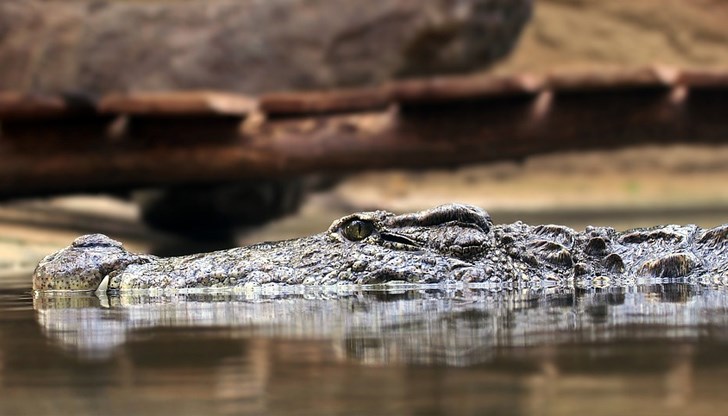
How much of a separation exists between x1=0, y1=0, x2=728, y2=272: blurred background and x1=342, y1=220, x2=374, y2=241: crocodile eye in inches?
120

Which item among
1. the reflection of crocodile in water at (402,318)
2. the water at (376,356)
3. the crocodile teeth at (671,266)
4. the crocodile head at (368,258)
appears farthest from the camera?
the crocodile teeth at (671,266)

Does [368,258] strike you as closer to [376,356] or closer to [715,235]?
[715,235]

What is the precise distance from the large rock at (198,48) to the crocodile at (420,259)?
6.57 metres

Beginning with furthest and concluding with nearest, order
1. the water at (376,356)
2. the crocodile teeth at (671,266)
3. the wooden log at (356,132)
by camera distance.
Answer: the wooden log at (356,132) < the crocodile teeth at (671,266) < the water at (376,356)

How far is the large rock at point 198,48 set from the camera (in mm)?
10406

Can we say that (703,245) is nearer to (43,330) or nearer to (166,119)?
(43,330)

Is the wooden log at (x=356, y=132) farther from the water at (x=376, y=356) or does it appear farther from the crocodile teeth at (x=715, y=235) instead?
the water at (x=376, y=356)

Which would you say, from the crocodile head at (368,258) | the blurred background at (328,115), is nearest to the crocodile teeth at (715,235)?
the crocodile head at (368,258)

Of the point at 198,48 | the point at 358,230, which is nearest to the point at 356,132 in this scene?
the point at 358,230

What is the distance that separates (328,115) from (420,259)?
3.69m

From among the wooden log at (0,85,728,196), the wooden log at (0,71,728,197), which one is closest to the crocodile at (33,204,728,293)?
the wooden log at (0,71,728,197)

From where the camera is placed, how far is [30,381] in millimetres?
1750

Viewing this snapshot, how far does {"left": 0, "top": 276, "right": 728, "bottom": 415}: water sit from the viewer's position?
56.9 inches

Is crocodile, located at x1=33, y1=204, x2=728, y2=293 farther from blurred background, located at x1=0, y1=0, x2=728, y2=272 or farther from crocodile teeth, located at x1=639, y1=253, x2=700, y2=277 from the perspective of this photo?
blurred background, located at x1=0, y1=0, x2=728, y2=272
